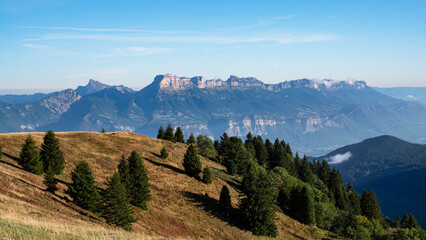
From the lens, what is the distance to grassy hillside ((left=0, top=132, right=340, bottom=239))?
23.7 m

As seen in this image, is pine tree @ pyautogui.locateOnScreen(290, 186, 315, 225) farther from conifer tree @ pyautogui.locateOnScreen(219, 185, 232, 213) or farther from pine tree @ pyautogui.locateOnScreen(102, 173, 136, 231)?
pine tree @ pyautogui.locateOnScreen(102, 173, 136, 231)

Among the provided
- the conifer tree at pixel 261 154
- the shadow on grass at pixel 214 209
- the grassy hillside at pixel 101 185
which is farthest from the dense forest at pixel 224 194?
the conifer tree at pixel 261 154

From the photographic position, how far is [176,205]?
51875 millimetres

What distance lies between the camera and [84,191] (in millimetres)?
37688

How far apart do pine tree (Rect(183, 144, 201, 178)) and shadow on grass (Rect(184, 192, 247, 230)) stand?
8954 millimetres

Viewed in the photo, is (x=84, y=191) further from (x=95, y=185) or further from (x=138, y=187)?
(x=138, y=187)

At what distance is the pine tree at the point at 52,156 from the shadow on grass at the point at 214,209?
22.9 metres

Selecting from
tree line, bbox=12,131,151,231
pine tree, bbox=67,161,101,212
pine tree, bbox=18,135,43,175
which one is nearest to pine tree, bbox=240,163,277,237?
tree line, bbox=12,131,151,231

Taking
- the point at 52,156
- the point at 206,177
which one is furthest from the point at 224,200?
the point at 52,156

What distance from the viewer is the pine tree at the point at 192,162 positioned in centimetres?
6625

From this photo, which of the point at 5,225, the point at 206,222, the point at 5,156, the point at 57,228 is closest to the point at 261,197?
the point at 206,222

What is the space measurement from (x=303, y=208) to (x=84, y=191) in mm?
48166

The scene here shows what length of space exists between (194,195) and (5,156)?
110 feet

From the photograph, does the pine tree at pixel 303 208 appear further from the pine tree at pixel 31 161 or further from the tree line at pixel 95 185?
the pine tree at pixel 31 161
